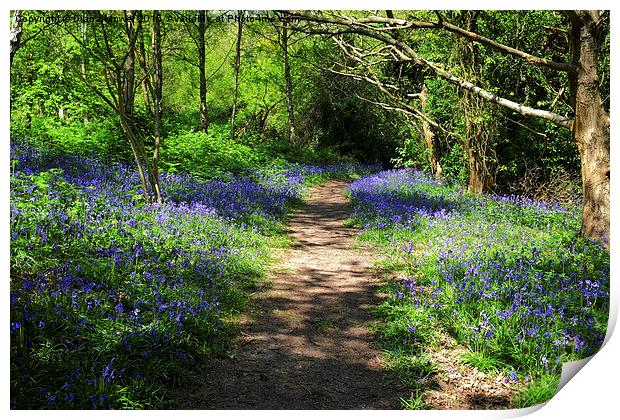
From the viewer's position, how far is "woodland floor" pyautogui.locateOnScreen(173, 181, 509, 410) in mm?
3436

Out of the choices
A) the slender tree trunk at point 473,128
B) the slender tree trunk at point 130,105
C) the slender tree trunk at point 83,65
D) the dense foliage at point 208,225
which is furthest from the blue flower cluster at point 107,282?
the slender tree trunk at point 473,128

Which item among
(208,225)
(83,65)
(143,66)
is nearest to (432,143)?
(208,225)

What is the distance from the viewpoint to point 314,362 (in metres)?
3.96

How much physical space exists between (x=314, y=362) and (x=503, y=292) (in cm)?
188

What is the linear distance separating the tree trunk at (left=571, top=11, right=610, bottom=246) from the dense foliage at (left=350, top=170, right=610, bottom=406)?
0.41 meters

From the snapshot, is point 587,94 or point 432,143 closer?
point 587,94

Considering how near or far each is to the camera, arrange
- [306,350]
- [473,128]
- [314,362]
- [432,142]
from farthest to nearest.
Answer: [432,142] < [473,128] < [306,350] < [314,362]

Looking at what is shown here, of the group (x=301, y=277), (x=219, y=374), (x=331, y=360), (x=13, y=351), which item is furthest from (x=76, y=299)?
(x=301, y=277)

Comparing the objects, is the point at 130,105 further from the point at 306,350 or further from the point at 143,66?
the point at 306,350

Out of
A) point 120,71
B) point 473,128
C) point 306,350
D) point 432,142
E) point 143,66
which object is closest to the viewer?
point 306,350
